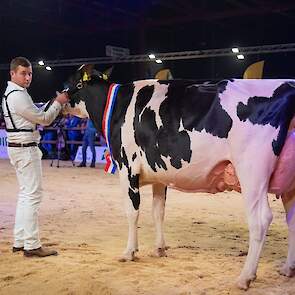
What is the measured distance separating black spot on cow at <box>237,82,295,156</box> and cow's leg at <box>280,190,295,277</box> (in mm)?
703

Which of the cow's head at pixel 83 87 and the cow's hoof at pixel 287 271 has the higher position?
the cow's head at pixel 83 87

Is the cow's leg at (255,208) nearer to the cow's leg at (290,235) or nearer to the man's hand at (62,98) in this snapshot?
the cow's leg at (290,235)

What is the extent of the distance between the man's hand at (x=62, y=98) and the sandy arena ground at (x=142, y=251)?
147 cm

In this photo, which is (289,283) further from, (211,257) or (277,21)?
(277,21)

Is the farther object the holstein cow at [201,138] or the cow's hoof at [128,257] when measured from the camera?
the cow's hoof at [128,257]

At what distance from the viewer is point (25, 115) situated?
484cm

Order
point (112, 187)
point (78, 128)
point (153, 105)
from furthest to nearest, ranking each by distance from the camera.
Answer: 1. point (78, 128)
2. point (112, 187)
3. point (153, 105)

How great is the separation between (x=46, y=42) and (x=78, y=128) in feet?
22.3

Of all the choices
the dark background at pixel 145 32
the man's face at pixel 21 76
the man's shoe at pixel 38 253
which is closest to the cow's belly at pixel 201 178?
the man's shoe at pixel 38 253

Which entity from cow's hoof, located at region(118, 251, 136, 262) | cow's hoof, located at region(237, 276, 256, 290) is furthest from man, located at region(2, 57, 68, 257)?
cow's hoof, located at region(237, 276, 256, 290)

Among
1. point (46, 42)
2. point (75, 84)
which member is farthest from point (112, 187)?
point (46, 42)

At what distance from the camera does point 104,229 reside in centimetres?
620

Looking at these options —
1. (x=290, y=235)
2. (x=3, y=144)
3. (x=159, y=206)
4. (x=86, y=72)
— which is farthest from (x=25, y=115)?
(x=3, y=144)

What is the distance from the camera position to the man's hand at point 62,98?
5.07m
